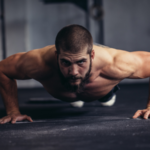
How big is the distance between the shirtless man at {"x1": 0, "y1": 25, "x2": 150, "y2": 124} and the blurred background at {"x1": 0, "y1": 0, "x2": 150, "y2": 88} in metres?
2.89

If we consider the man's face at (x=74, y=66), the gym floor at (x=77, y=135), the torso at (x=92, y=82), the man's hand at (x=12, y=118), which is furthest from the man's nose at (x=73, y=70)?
the man's hand at (x=12, y=118)

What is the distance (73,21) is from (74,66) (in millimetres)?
3399

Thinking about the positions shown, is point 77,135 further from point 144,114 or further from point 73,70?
point 144,114

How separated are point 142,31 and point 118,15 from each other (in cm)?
61

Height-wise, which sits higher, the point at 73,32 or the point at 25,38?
the point at 73,32

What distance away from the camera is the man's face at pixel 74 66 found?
1.02m

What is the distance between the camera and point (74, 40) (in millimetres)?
1025

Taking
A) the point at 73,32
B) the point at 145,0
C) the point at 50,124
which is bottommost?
the point at 50,124

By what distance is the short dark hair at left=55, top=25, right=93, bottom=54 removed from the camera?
102 cm

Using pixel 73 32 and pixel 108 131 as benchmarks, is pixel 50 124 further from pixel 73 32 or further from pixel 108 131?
pixel 73 32

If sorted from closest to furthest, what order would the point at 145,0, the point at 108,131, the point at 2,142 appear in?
the point at 2,142 < the point at 108,131 < the point at 145,0

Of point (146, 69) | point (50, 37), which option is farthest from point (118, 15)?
point (146, 69)

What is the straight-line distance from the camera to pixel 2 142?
94cm

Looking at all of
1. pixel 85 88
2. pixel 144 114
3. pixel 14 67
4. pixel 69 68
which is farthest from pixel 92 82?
pixel 14 67
